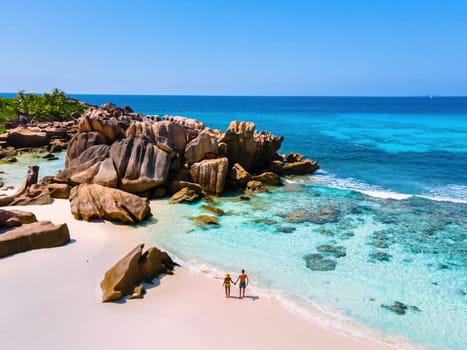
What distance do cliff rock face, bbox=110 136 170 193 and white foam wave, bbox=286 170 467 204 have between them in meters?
13.3

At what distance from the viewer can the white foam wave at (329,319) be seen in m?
13.9

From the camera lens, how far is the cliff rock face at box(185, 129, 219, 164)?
107 ft

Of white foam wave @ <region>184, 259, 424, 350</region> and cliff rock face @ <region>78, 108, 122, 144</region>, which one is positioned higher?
cliff rock face @ <region>78, 108, 122, 144</region>

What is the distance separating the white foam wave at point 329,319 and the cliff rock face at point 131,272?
2.70 m

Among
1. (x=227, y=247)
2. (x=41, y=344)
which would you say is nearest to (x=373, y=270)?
(x=227, y=247)

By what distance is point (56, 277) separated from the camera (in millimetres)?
16656

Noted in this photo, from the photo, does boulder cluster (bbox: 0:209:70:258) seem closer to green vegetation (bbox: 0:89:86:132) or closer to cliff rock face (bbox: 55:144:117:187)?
cliff rock face (bbox: 55:144:117:187)

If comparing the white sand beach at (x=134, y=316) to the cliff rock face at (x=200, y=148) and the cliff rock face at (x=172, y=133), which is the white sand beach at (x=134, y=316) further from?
the cliff rock face at (x=172, y=133)

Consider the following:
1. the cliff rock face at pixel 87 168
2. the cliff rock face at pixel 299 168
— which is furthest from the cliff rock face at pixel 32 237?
the cliff rock face at pixel 299 168

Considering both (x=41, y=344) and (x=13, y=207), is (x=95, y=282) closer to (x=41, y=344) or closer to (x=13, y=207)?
(x=41, y=344)

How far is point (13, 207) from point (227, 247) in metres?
14.6

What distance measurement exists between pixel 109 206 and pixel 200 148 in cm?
1117

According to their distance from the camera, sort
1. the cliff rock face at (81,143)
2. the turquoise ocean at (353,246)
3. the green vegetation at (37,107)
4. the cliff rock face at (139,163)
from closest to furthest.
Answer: the turquoise ocean at (353,246) < the cliff rock face at (139,163) < the cliff rock face at (81,143) < the green vegetation at (37,107)

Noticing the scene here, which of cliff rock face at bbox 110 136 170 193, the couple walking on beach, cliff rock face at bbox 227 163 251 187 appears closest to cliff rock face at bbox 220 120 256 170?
cliff rock face at bbox 227 163 251 187
